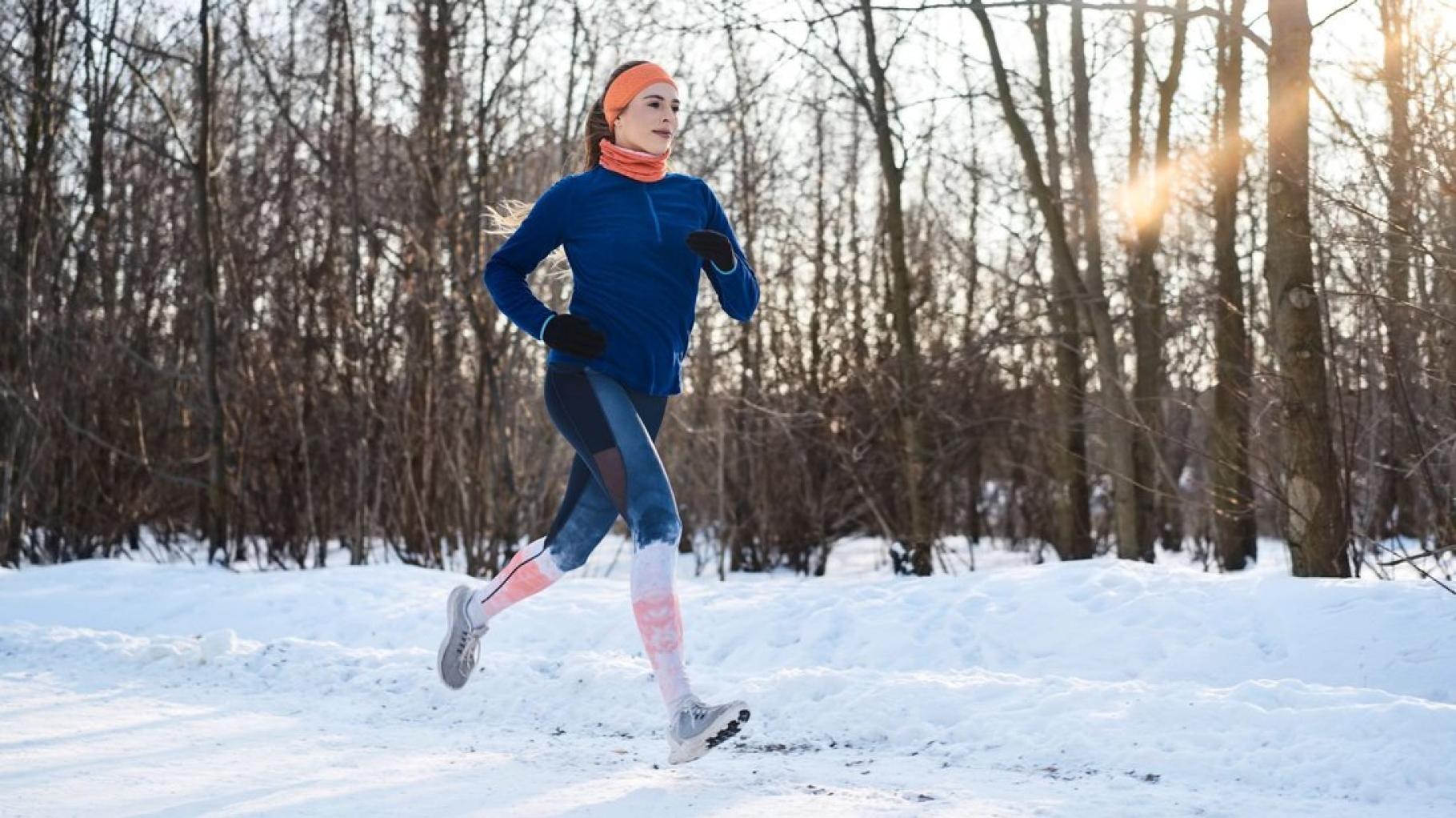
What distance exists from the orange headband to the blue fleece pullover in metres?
0.21

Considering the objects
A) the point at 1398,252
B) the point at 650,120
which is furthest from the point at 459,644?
the point at 1398,252

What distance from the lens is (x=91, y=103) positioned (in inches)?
548

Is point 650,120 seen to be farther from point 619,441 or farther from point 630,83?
point 619,441

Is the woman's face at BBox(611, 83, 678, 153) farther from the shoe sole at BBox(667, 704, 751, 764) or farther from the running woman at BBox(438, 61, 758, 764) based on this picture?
the shoe sole at BBox(667, 704, 751, 764)

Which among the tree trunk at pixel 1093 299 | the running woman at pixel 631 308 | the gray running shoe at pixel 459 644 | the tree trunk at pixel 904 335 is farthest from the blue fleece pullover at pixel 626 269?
the tree trunk at pixel 904 335

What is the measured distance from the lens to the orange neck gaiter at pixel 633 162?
393 cm

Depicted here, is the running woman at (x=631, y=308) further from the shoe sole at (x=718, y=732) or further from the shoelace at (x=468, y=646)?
the shoelace at (x=468, y=646)

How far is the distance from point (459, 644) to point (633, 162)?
179 cm

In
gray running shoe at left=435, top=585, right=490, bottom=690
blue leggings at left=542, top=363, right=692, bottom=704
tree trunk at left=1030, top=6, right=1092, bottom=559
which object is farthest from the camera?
tree trunk at left=1030, top=6, right=1092, bottom=559

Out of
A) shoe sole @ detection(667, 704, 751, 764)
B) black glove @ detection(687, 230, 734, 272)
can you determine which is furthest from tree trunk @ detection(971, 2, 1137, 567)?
shoe sole @ detection(667, 704, 751, 764)

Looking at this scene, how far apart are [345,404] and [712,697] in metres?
7.60

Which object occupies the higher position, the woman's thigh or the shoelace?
the woman's thigh

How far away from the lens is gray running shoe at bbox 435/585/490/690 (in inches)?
175

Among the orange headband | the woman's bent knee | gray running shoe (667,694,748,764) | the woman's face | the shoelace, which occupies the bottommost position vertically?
gray running shoe (667,694,748,764)
